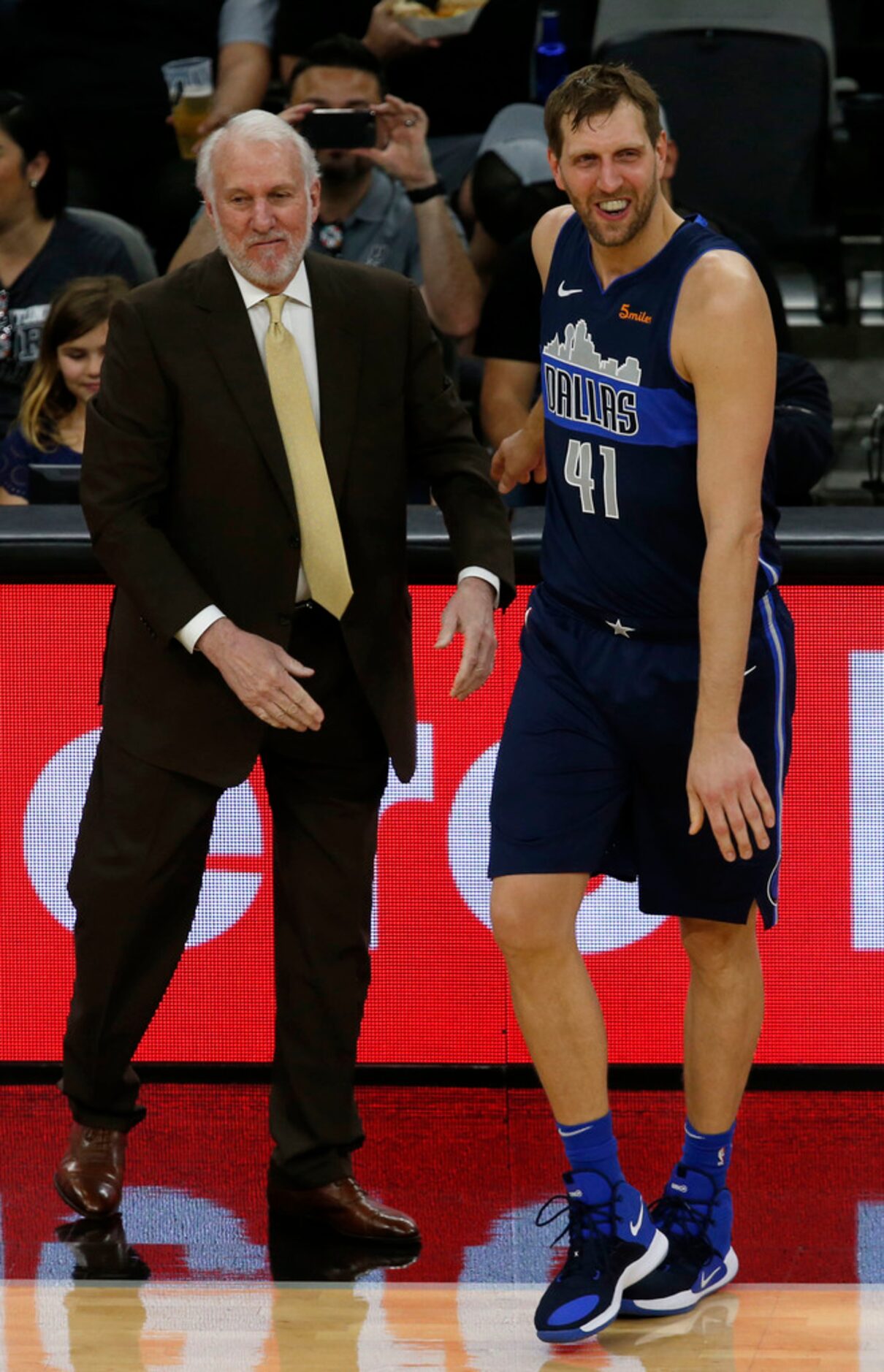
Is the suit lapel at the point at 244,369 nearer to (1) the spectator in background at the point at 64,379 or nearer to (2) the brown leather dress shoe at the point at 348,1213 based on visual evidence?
(2) the brown leather dress shoe at the point at 348,1213

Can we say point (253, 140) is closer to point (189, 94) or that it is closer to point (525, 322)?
point (525, 322)

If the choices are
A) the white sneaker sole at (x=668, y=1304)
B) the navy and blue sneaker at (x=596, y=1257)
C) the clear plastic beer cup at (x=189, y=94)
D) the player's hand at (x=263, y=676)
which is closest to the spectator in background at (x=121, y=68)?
the clear plastic beer cup at (x=189, y=94)

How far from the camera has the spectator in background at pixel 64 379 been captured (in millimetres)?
4785

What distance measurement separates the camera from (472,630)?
3207mm

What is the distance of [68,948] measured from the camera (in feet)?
13.3

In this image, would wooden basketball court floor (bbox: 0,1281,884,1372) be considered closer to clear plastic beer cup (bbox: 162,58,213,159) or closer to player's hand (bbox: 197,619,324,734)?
player's hand (bbox: 197,619,324,734)

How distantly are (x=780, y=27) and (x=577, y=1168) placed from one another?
16.0 ft

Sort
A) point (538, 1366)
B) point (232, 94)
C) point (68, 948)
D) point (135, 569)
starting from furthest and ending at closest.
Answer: point (232, 94), point (68, 948), point (135, 569), point (538, 1366)

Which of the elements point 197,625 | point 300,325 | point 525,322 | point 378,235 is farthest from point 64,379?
point 197,625

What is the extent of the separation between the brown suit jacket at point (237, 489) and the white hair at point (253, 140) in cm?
14

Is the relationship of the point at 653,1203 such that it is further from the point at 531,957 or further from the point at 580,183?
the point at 580,183

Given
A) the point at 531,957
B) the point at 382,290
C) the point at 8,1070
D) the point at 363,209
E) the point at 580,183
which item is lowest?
the point at 8,1070

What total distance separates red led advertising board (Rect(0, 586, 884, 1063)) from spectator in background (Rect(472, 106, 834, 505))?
2.36ft

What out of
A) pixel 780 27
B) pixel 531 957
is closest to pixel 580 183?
pixel 531 957
